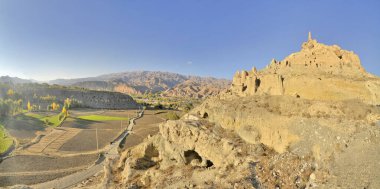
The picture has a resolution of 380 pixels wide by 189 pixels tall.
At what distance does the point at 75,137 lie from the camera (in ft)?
170

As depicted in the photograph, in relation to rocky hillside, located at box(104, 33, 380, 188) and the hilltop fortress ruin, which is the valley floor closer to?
rocky hillside, located at box(104, 33, 380, 188)

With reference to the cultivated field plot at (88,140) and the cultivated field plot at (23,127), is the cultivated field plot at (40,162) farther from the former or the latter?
A: the cultivated field plot at (23,127)

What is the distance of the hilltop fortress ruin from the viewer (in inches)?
624

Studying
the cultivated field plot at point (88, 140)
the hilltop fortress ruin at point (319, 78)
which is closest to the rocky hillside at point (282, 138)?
the hilltop fortress ruin at point (319, 78)

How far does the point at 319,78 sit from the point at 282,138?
18.2ft

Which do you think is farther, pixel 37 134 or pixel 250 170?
pixel 37 134

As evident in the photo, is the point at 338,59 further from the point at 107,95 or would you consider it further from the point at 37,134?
the point at 107,95

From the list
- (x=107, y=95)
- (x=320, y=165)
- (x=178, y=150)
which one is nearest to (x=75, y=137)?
(x=178, y=150)

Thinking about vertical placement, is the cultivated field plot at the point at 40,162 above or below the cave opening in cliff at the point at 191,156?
below

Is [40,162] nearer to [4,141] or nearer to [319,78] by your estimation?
[4,141]

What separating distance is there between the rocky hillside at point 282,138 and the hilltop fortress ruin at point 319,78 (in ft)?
0.20

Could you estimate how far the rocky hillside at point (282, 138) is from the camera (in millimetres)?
11305

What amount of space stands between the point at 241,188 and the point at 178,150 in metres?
9.78

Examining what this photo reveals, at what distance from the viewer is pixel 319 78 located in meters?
→ 17.7
